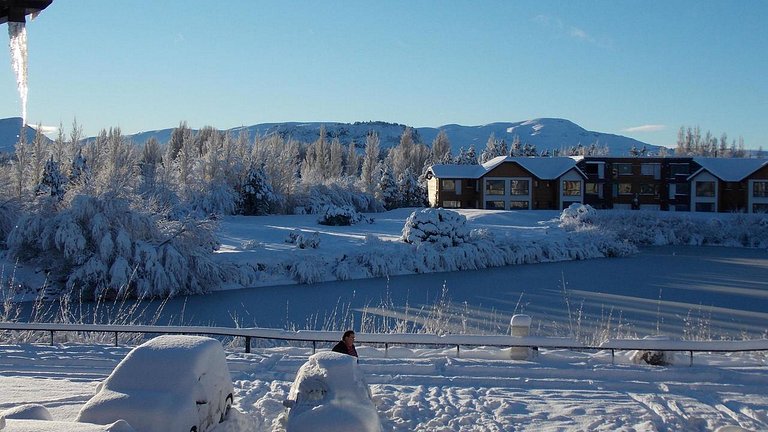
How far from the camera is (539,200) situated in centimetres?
5341

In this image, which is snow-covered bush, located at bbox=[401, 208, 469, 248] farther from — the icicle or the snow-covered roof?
the icicle

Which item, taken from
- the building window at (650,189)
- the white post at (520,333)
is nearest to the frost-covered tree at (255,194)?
the building window at (650,189)

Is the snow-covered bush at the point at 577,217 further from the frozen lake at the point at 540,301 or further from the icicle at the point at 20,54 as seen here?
the icicle at the point at 20,54

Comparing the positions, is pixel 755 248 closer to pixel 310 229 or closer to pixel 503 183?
pixel 503 183

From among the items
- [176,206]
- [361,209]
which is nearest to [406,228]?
[176,206]

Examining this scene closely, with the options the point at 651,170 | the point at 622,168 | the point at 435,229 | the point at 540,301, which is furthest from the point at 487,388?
the point at 651,170

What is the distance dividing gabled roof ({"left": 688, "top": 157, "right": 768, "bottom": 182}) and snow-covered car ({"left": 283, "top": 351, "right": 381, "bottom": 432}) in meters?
50.8

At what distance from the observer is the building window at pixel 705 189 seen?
5159 cm

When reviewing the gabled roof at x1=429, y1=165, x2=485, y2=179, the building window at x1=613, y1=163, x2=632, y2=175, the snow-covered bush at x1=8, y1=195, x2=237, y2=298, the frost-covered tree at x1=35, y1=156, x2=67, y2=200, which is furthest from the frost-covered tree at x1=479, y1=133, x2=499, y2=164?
the snow-covered bush at x1=8, y1=195, x2=237, y2=298

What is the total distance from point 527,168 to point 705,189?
42.7 feet

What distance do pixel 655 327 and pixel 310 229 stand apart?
23256mm

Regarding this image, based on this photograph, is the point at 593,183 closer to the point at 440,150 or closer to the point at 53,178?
the point at 440,150

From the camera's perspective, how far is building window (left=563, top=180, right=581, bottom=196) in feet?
173

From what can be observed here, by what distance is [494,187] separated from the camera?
53938 mm
